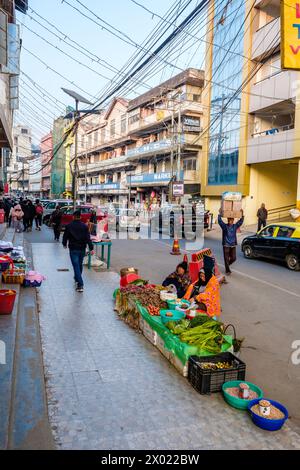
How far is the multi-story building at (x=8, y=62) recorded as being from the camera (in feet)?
25.8

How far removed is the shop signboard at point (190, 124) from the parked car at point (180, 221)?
13.4m

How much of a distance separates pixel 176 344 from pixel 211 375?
77 cm

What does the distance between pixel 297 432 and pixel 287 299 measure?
19.0 ft

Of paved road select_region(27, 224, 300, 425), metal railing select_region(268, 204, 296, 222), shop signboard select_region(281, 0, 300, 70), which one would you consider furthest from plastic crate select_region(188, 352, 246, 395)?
metal railing select_region(268, 204, 296, 222)

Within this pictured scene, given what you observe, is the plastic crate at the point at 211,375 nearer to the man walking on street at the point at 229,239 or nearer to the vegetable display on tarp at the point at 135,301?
the vegetable display on tarp at the point at 135,301

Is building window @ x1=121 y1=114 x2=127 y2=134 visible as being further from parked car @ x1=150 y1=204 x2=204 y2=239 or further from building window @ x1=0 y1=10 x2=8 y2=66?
building window @ x1=0 y1=10 x2=8 y2=66

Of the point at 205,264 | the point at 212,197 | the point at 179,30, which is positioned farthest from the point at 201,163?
the point at 205,264

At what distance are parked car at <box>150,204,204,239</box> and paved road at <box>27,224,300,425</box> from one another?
7.96 metres

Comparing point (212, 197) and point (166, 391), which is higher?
point (212, 197)

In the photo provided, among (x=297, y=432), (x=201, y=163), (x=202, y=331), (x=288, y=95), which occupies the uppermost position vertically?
(x=288, y=95)

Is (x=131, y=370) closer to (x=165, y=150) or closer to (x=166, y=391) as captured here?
(x=166, y=391)

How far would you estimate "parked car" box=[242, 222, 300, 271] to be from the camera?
13516 mm

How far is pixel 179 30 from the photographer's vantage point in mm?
10398

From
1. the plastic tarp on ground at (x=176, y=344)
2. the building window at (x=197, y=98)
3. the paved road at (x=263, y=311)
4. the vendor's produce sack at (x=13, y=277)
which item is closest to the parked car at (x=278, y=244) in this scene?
the paved road at (x=263, y=311)
